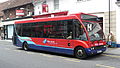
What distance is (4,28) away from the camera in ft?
106

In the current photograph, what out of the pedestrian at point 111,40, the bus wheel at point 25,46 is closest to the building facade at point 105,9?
the pedestrian at point 111,40

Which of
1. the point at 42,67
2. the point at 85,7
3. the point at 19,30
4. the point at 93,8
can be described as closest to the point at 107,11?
the point at 93,8

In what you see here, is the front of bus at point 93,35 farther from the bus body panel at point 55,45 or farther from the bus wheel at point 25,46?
the bus wheel at point 25,46

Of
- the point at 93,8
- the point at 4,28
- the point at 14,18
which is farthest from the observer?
the point at 4,28

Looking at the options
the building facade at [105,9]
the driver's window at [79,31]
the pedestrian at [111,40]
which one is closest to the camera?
the driver's window at [79,31]

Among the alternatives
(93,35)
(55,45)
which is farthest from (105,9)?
(55,45)

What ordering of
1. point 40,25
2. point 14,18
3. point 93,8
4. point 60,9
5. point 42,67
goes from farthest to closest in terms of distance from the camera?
point 14,18 < point 60,9 < point 93,8 < point 40,25 < point 42,67

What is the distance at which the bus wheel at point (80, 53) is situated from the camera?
9103 mm

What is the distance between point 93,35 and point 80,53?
4.61ft

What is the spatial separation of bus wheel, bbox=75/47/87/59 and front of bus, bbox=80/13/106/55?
0.35 meters

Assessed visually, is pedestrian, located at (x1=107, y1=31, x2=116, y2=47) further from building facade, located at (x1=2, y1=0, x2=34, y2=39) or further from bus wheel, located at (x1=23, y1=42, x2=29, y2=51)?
building facade, located at (x1=2, y1=0, x2=34, y2=39)

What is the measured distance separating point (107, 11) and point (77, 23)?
6395 millimetres

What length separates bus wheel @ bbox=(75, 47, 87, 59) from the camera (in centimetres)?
910

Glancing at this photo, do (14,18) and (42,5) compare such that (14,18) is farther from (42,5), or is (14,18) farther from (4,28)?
(42,5)
